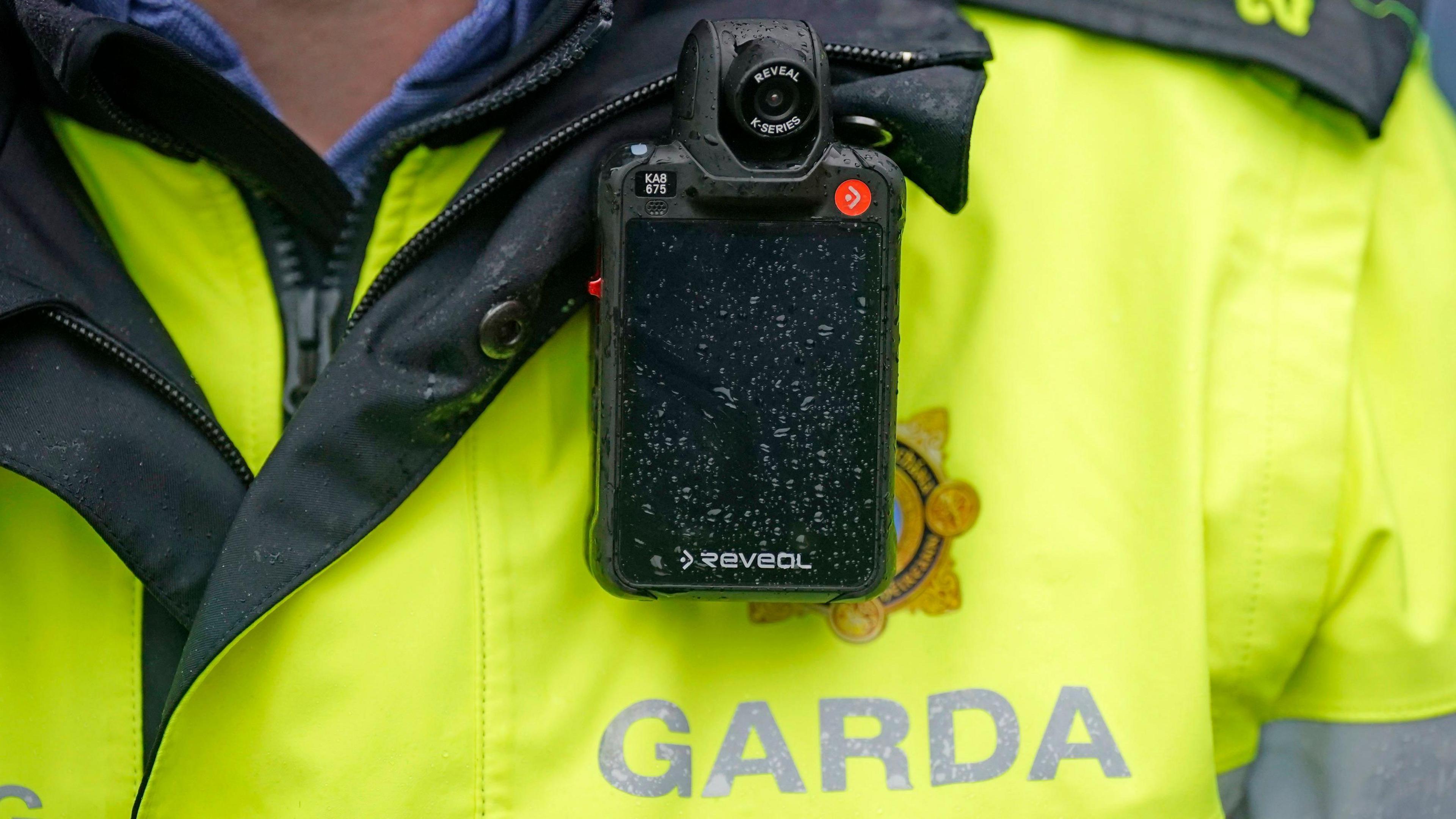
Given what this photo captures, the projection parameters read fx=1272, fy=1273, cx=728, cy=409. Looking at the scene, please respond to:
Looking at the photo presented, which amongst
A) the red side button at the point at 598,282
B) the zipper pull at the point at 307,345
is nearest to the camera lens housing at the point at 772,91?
the red side button at the point at 598,282

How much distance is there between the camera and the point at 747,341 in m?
0.72

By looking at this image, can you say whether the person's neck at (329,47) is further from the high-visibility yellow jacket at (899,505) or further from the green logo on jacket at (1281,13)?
the green logo on jacket at (1281,13)

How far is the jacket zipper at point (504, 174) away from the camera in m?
0.77

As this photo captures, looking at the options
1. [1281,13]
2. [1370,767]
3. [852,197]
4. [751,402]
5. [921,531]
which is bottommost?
[1370,767]

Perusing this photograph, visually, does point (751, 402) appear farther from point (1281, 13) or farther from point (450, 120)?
point (1281, 13)

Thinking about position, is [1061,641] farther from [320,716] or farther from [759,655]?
[320,716]

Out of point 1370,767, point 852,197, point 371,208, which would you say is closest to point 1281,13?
point 852,197

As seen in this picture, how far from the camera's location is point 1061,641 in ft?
2.63

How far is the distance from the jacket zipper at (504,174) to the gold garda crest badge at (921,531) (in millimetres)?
250

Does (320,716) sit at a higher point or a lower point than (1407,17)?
lower

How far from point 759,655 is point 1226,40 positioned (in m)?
0.52

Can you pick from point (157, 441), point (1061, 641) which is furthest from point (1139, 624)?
point (157, 441)

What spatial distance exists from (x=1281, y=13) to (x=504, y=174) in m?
0.54

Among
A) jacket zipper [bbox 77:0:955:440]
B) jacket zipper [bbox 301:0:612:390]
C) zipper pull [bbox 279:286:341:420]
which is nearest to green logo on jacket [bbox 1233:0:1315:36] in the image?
jacket zipper [bbox 77:0:955:440]
